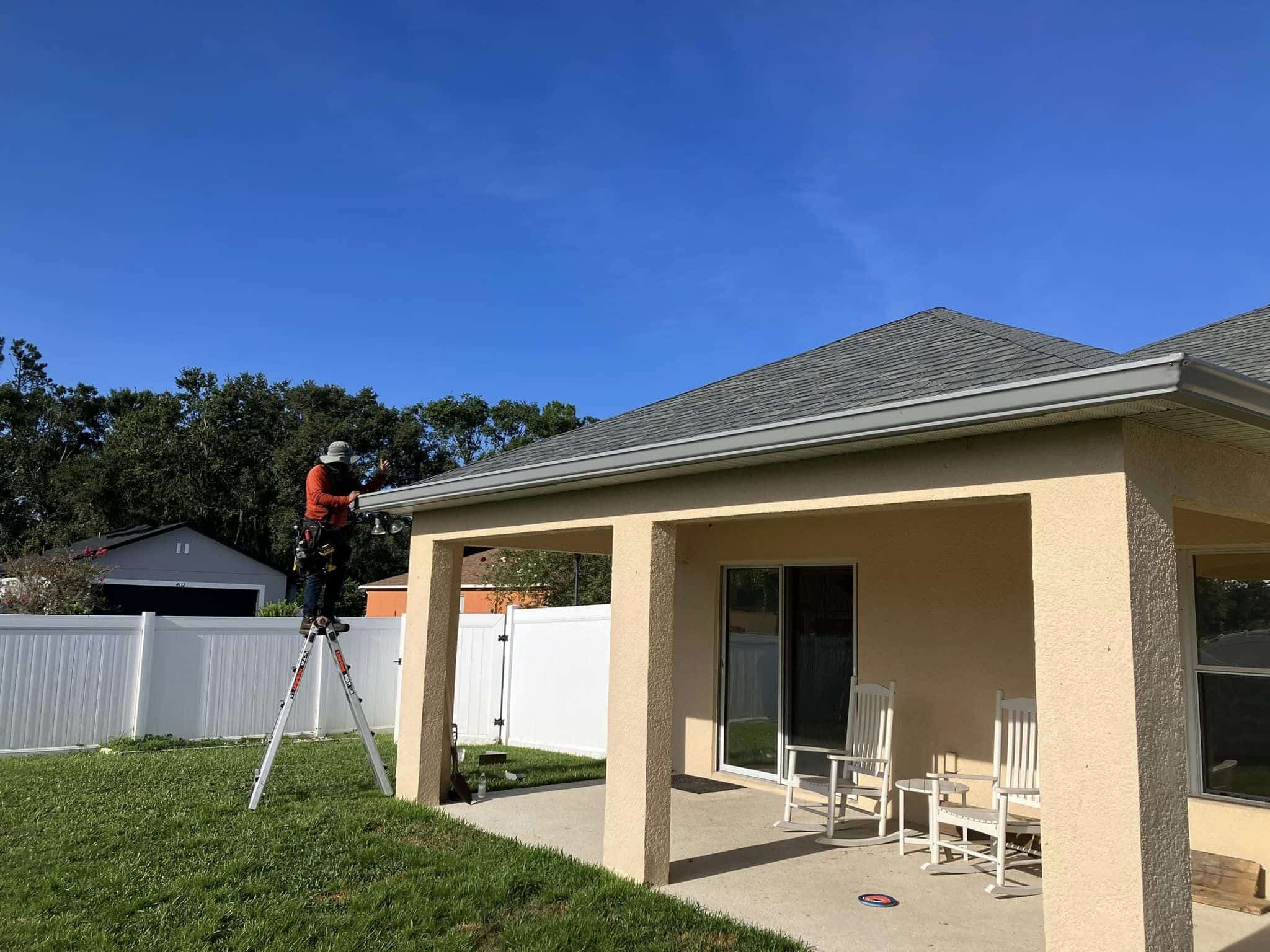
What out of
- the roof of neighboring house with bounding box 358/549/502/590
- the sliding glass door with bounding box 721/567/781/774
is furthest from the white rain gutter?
the roof of neighboring house with bounding box 358/549/502/590

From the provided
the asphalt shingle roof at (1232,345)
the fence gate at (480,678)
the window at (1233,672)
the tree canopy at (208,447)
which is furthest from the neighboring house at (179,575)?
the window at (1233,672)

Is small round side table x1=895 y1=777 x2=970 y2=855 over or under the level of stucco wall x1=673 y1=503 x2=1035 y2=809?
under

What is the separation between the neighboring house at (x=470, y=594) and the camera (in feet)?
65.0

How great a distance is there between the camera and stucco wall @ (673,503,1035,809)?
6.82 meters

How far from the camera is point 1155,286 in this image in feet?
54.3

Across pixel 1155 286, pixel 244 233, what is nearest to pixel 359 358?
pixel 244 233

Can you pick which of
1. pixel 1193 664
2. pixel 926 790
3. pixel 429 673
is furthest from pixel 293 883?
pixel 1193 664

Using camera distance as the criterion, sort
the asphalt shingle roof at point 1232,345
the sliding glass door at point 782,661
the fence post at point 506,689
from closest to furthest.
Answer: the asphalt shingle roof at point 1232,345 → the sliding glass door at point 782,661 → the fence post at point 506,689

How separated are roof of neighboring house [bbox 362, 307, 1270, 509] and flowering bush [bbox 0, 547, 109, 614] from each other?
8780 millimetres

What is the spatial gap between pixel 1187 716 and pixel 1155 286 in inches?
521

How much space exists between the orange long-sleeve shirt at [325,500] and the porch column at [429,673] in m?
0.70

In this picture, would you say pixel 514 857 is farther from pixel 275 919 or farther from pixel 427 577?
pixel 427 577

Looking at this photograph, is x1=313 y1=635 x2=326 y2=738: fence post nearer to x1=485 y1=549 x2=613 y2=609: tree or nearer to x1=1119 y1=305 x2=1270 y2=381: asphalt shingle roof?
x1=485 y1=549 x2=613 y2=609: tree

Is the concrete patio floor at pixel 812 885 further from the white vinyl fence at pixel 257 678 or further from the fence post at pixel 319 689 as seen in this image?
the fence post at pixel 319 689
